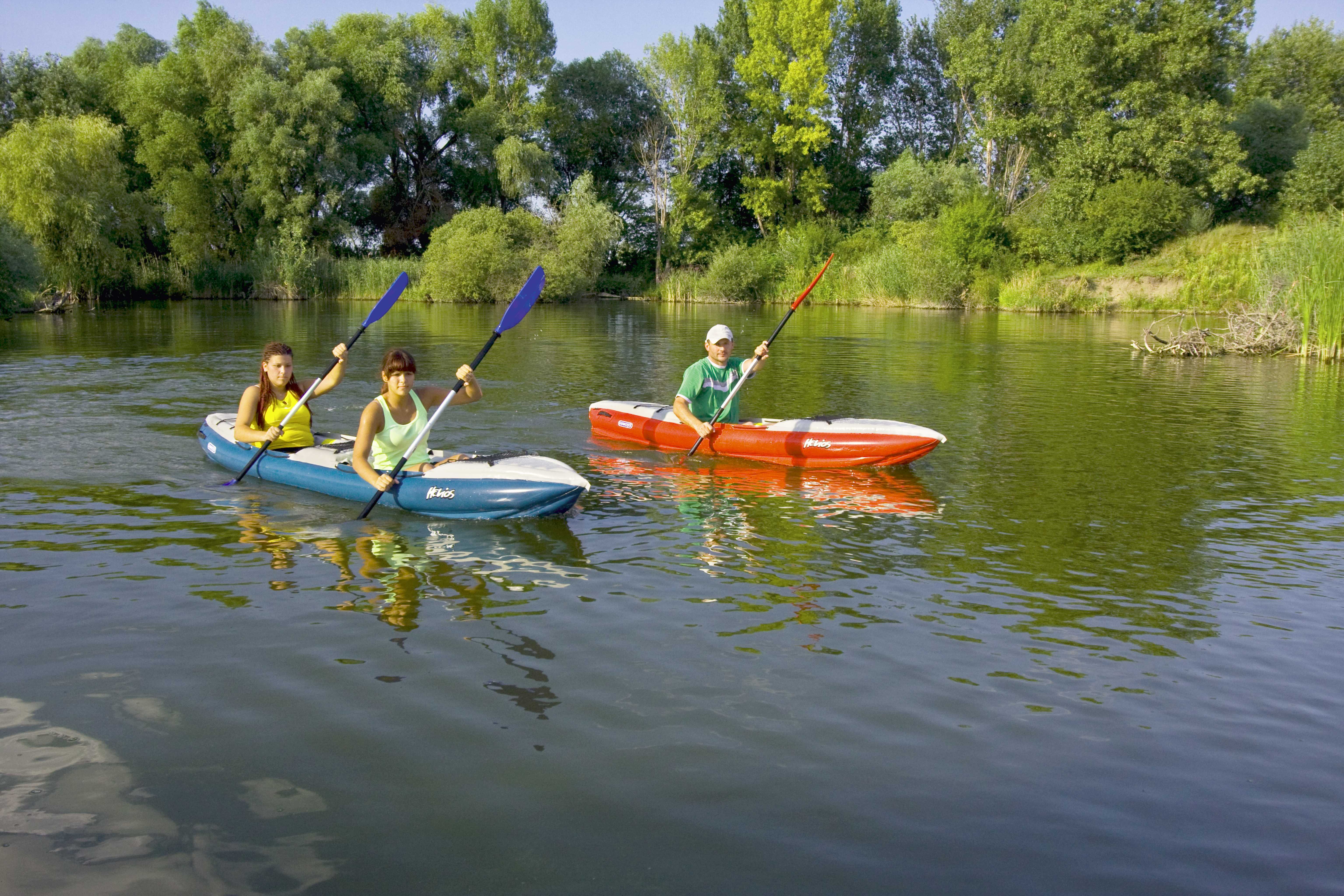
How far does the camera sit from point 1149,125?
106 feet

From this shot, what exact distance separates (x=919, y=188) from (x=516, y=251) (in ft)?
47.8

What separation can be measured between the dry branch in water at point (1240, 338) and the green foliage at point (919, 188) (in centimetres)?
1840

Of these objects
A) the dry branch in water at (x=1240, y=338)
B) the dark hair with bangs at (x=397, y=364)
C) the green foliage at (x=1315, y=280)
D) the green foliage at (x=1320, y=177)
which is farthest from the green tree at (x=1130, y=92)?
the dark hair with bangs at (x=397, y=364)

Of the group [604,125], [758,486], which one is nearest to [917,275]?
[604,125]

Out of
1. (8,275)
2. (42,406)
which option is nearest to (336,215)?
(8,275)

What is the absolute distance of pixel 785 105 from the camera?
136 ft

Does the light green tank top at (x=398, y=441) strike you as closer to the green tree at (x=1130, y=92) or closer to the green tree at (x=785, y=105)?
the green tree at (x=1130, y=92)

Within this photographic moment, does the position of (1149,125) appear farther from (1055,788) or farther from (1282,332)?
(1055,788)

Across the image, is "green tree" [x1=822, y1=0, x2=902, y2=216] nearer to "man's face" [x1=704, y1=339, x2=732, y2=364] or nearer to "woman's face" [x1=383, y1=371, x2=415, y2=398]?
"man's face" [x1=704, y1=339, x2=732, y2=364]

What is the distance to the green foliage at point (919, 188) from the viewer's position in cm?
3666

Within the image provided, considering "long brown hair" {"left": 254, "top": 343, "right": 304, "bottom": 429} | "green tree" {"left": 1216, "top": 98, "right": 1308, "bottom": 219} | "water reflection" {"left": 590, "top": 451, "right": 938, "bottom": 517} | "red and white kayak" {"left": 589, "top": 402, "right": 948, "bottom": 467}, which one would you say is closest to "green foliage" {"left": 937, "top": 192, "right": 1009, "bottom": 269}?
"green tree" {"left": 1216, "top": 98, "right": 1308, "bottom": 219}

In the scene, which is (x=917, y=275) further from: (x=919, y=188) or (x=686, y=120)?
(x=686, y=120)

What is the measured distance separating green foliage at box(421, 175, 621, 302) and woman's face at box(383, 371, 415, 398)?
2782 centimetres

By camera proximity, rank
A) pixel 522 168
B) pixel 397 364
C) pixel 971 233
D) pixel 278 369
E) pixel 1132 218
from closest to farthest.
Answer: pixel 397 364, pixel 278 369, pixel 1132 218, pixel 971 233, pixel 522 168
